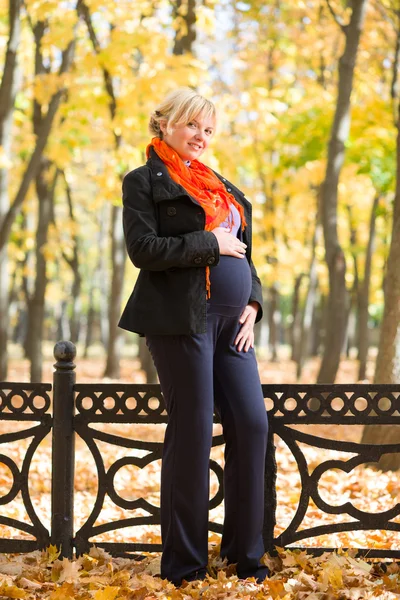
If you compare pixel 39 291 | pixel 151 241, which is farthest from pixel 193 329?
pixel 39 291

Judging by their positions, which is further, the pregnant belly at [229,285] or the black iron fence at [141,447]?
the black iron fence at [141,447]

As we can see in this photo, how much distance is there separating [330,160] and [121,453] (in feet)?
13.9

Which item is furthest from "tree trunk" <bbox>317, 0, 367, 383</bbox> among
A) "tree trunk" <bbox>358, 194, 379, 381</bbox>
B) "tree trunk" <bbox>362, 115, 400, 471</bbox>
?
"tree trunk" <bbox>358, 194, 379, 381</bbox>

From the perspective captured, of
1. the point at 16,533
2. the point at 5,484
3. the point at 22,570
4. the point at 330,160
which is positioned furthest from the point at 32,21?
the point at 22,570

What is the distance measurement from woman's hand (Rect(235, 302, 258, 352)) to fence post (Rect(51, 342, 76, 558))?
0.91 m

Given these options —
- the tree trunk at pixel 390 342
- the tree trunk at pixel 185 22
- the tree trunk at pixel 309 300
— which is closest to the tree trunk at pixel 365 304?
the tree trunk at pixel 309 300

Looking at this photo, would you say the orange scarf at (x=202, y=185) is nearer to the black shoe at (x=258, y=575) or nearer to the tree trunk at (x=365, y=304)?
the black shoe at (x=258, y=575)

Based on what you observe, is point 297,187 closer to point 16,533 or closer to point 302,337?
point 302,337

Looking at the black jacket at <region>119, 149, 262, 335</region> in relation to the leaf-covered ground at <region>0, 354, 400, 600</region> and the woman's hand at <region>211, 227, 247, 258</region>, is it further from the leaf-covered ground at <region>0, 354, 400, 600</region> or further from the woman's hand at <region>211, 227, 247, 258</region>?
the leaf-covered ground at <region>0, 354, 400, 600</region>

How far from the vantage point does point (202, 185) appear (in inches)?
137

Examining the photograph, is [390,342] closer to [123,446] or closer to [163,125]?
[123,446]

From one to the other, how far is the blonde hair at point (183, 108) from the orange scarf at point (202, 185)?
12 cm

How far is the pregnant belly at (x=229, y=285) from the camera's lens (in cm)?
340

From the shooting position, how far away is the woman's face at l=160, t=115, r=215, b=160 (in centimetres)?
340
